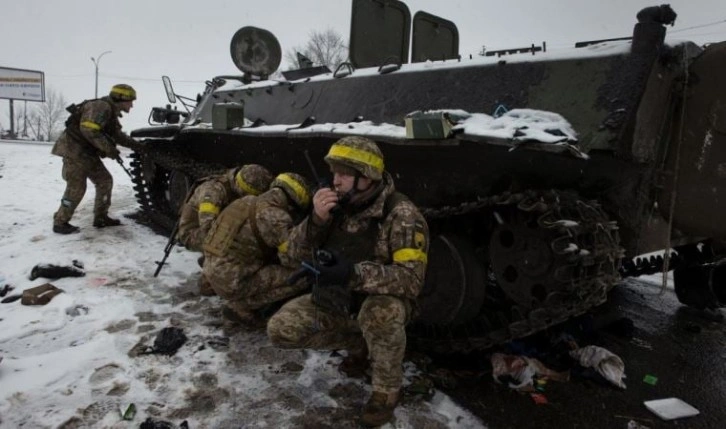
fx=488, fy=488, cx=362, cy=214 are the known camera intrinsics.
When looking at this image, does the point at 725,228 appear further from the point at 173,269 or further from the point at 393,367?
the point at 173,269

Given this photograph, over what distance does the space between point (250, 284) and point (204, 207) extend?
982 millimetres

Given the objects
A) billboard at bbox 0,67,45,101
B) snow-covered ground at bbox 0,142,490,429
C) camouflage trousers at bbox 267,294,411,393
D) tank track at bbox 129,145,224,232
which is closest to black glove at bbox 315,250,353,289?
camouflage trousers at bbox 267,294,411,393

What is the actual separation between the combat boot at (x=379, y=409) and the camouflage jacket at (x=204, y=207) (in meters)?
2.39

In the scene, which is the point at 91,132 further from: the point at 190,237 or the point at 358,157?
the point at 358,157

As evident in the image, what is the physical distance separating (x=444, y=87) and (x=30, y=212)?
26.7 ft

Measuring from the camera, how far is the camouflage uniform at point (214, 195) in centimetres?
461

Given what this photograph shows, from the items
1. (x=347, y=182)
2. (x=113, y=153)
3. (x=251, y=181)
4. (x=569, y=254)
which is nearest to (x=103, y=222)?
(x=113, y=153)

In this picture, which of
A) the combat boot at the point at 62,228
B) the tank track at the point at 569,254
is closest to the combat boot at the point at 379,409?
the tank track at the point at 569,254

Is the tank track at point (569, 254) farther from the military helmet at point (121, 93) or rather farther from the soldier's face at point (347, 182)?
the military helmet at point (121, 93)

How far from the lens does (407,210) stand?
3.03 metres

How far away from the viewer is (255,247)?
411 cm

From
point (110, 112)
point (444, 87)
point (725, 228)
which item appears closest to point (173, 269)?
point (110, 112)

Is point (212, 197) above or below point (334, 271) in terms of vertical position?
→ above

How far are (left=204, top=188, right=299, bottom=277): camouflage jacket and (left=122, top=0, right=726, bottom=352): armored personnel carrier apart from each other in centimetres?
76
